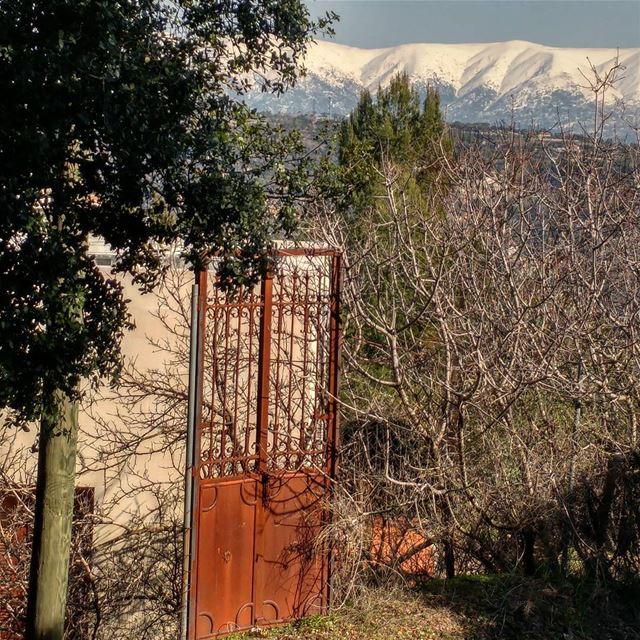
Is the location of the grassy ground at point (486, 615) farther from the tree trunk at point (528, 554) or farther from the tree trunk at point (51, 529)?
the tree trunk at point (51, 529)

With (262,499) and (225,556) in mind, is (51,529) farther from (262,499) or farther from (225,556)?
(262,499)

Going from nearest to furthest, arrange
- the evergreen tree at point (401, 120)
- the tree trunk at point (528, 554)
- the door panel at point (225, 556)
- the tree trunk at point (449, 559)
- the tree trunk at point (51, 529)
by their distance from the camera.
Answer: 1. the door panel at point (225, 556)
2. the tree trunk at point (51, 529)
3. the tree trunk at point (528, 554)
4. the tree trunk at point (449, 559)
5. the evergreen tree at point (401, 120)

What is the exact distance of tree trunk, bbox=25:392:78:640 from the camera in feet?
23.2

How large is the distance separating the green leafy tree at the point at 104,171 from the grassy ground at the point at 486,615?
7.68 ft

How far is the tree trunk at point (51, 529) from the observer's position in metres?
7.06

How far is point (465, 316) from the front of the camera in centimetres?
873

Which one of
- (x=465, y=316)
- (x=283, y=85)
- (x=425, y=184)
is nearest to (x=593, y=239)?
(x=465, y=316)

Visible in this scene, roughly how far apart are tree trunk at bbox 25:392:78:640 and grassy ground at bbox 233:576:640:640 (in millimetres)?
1453

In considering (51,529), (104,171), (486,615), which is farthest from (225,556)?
(104,171)

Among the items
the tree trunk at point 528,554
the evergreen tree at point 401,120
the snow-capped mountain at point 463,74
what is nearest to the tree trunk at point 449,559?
the tree trunk at point 528,554

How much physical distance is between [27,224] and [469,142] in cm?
779

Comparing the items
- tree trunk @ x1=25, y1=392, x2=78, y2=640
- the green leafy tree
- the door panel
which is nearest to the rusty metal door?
the door panel

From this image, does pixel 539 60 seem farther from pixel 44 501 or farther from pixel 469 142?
pixel 44 501

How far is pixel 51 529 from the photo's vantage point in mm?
7109
